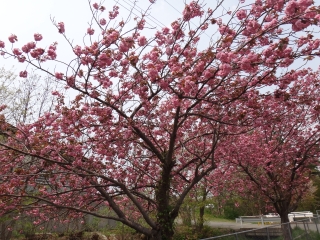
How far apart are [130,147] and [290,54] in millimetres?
4815

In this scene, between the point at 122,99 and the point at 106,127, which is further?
the point at 106,127

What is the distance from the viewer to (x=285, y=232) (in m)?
8.73

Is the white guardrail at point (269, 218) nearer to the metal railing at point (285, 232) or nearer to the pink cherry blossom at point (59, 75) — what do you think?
the metal railing at point (285, 232)

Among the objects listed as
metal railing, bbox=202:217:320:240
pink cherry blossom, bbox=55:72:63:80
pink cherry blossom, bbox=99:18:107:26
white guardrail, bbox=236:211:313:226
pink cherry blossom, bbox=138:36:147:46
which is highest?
pink cherry blossom, bbox=99:18:107:26

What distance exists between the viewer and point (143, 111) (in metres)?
7.11

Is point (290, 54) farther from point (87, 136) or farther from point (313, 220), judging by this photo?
point (313, 220)

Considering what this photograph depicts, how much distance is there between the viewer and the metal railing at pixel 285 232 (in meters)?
6.72

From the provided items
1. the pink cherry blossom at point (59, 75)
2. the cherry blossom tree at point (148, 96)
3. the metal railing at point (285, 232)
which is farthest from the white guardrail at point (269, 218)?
the pink cherry blossom at point (59, 75)

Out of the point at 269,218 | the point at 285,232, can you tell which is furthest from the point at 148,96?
the point at 269,218

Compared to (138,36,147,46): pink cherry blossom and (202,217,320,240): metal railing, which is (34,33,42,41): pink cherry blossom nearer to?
(138,36,147,46): pink cherry blossom

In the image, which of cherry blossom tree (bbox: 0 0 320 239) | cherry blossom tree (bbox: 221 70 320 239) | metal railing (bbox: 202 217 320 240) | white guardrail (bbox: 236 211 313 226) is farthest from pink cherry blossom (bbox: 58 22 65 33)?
white guardrail (bbox: 236 211 313 226)

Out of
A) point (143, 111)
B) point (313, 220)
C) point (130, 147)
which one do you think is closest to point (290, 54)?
point (143, 111)

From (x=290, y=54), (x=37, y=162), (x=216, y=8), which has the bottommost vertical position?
(x=37, y=162)

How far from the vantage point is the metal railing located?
672 cm
